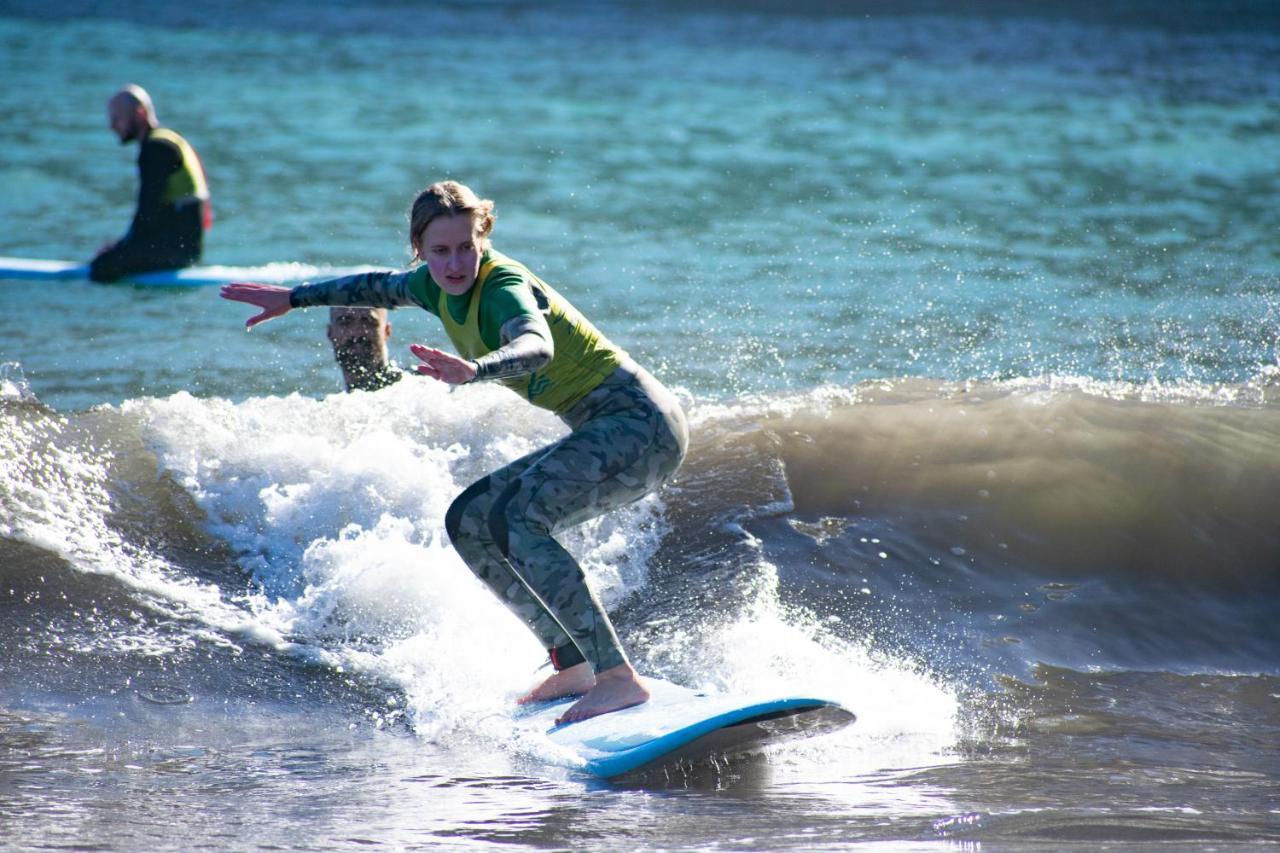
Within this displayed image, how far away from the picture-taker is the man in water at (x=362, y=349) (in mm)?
6941

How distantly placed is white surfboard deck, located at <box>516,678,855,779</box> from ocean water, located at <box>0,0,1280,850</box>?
9cm

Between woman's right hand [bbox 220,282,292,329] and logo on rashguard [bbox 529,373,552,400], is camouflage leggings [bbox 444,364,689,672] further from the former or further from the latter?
woman's right hand [bbox 220,282,292,329]

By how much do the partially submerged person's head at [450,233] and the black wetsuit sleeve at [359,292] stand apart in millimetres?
339

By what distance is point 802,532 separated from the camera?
628 centimetres

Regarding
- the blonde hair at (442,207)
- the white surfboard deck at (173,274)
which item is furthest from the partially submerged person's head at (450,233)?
the white surfboard deck at (173,274)

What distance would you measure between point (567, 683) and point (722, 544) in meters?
1.60

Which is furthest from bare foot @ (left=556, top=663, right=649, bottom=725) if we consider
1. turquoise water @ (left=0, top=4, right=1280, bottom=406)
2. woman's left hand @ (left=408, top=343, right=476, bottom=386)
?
turquoise water @ (left=0, top=4, right=1280, bottom=406)

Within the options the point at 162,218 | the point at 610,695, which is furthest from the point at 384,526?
the point at 162,218

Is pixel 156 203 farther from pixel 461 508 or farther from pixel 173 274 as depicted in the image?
pixel 461 508

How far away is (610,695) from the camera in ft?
14.8

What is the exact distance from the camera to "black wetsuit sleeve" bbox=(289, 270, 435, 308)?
15.7 ft

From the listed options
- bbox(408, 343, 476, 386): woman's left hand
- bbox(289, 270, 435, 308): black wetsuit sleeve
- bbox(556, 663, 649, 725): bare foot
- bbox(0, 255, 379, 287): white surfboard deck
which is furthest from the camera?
bbox(0, 255, 379, 287): white surfboard deck

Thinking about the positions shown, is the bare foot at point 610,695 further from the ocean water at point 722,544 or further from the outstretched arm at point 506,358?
the outstretched arm at point 506,358

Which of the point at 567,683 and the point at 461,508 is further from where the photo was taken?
the point at 567,683
